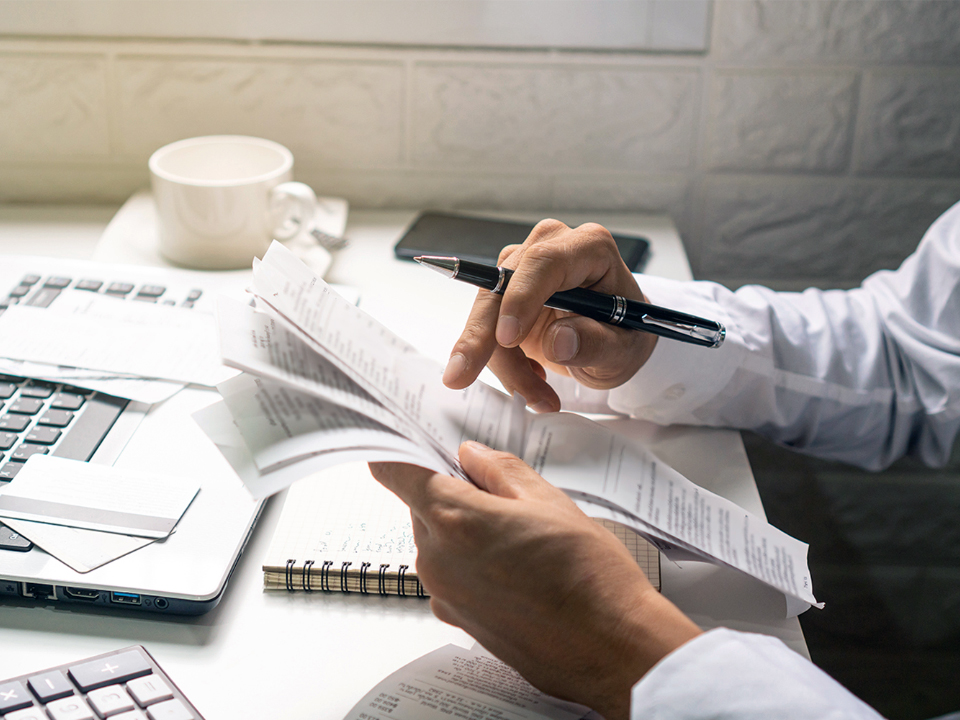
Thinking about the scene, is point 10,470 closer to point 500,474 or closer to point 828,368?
point 500,474

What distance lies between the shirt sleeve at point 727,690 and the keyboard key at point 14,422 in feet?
1.52

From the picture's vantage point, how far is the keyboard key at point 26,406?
2.01 feet

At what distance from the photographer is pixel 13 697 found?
1.34ft

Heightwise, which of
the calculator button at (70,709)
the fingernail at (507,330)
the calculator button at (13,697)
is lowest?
the calculator button at (70,709)

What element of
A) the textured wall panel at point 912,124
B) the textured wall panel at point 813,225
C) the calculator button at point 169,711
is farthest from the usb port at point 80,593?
the textured wall panel at point 912,124

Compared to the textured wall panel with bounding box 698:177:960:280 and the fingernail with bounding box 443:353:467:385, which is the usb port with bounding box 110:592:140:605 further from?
the textured wall panel with bounding box 698:177:960:280

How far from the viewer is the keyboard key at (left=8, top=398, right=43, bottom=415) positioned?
0.61 meters

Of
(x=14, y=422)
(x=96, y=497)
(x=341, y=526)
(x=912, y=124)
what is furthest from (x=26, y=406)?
(x=912, y=124)

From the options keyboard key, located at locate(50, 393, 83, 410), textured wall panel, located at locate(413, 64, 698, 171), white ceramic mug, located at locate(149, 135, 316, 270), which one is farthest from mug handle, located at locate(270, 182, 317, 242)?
keyboard key, located at locate(50, 393, 83, 410)

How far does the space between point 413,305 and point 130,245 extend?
0.33 meters

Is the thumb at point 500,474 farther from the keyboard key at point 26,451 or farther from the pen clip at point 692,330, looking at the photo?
the keyboard key at point 26,451

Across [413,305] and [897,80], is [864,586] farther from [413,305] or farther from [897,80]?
[413,305]

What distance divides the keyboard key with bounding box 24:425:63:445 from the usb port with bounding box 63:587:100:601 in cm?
14

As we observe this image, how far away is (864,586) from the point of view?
122cm
